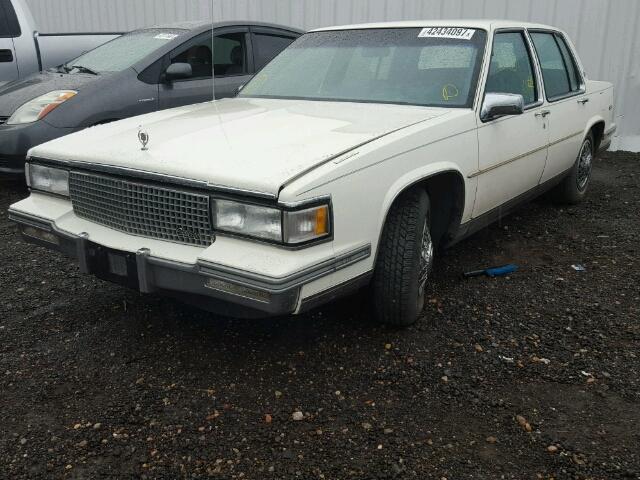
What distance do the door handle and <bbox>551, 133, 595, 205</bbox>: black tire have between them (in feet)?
20.3

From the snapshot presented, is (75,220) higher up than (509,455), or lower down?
higher up

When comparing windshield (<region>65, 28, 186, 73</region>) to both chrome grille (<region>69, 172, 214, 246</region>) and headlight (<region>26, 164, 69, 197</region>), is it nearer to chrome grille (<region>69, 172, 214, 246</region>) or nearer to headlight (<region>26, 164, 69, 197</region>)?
headlight (<region>26, 164, 69, 197</region>)

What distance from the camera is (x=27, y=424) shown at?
2.49 metres

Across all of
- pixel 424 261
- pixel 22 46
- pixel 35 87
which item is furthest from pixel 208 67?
pixel 424 261

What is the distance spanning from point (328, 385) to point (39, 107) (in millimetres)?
4028

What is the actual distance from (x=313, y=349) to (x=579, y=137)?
329 cm

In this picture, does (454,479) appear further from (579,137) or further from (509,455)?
(579,137)

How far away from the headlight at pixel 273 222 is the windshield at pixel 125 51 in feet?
12.3

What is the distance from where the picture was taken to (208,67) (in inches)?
241

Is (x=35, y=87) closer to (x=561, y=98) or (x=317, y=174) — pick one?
(x=317, y=174)

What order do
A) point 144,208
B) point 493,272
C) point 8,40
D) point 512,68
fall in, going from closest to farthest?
point 144,208 → point 493,272 → point 512,68 → point 8,40

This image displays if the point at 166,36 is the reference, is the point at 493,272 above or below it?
below

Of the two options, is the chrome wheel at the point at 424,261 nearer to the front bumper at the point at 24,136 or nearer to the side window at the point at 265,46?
the front bumper at the point at 24,136

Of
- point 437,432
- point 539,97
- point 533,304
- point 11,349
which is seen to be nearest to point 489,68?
point 539,97
